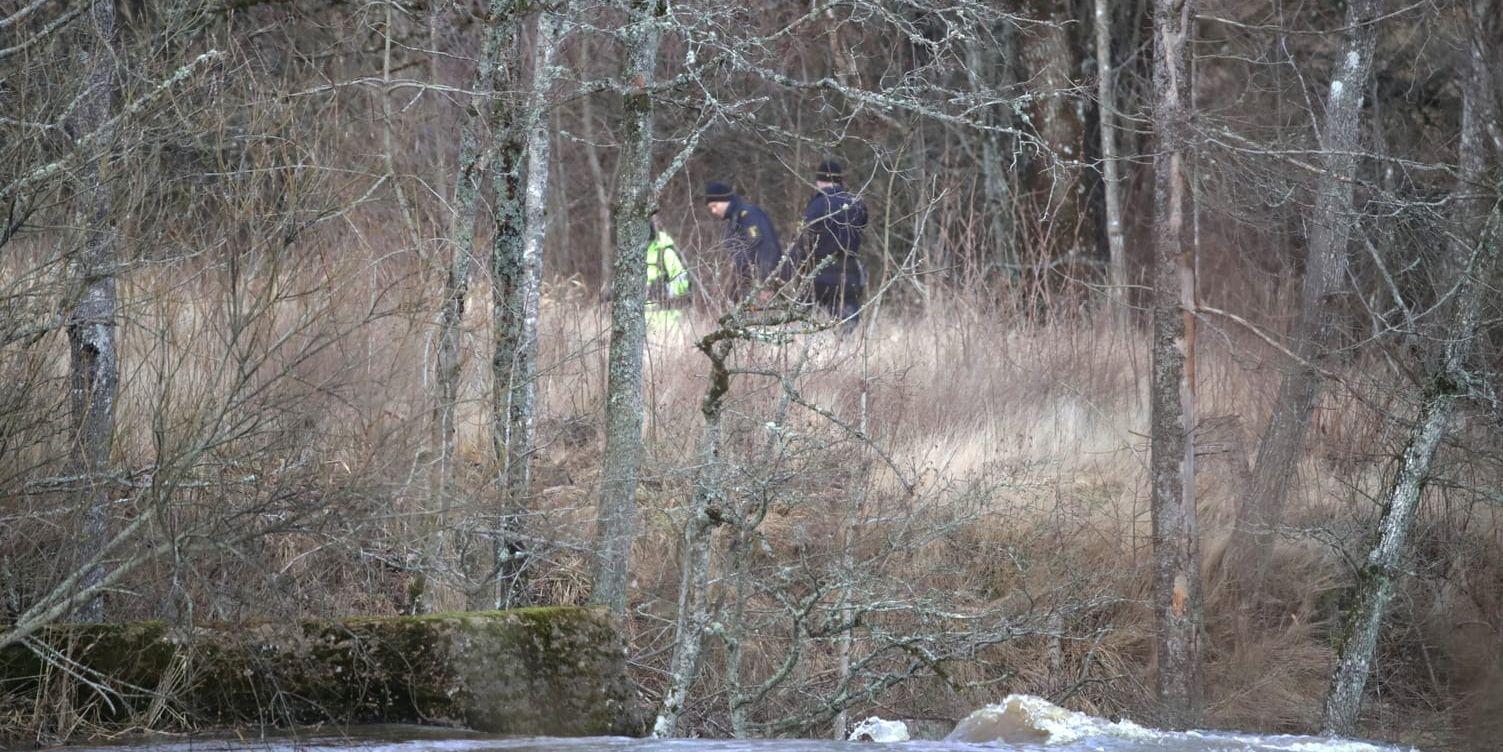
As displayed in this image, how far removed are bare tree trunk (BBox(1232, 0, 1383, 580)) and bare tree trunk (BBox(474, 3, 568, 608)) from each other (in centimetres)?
457

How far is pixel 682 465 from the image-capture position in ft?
27.9

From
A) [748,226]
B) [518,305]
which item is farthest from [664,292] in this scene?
[518,305]

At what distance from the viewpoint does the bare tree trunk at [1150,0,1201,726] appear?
8875 mm

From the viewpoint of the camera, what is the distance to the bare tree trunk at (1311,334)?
10000 millimetres

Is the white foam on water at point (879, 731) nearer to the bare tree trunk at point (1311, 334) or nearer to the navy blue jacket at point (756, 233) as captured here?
the bare tree trunk at point (1311, 334)

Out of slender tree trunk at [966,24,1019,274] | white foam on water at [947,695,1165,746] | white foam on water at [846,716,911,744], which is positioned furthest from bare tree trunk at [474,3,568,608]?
slender tree trunk at [966,24,1019,274]

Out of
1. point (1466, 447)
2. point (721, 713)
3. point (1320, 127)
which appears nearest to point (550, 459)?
point (721, 713)

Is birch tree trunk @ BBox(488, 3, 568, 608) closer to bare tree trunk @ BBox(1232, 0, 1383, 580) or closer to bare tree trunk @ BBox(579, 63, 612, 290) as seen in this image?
bare tree trunk @ BBox(1232, 0, 1383, 580)

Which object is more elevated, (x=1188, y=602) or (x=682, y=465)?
(x=682, y=465)

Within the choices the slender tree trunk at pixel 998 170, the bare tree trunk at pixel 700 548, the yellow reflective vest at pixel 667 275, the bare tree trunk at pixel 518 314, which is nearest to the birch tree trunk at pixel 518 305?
the bare tree trunk at pixel 518 314

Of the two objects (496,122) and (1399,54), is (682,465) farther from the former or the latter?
(1399,54)

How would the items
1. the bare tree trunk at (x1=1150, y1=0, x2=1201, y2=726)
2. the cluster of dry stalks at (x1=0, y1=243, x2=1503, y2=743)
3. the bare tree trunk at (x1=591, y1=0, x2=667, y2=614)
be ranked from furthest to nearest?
the bare tree trunk at (x1=1150, y1=0, x2=1201, y2=726), the bare tree trunk at (x1=591, y1=0, x2=667, y2=614), the cluster of dry stalks at (x1=0, y1=243, x2=1503, y2=743)

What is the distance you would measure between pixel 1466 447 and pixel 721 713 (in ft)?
14.2

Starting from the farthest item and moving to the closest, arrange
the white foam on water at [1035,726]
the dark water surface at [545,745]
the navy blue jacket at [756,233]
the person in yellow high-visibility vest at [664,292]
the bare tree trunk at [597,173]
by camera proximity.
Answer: the bare tree trunk at [597,173] → the navy blue jacket at [756,233] → the person in yellow high-visibility vest at [664,292] → the white foam on water at [1035,726] → the dark water surface at [545,745]
